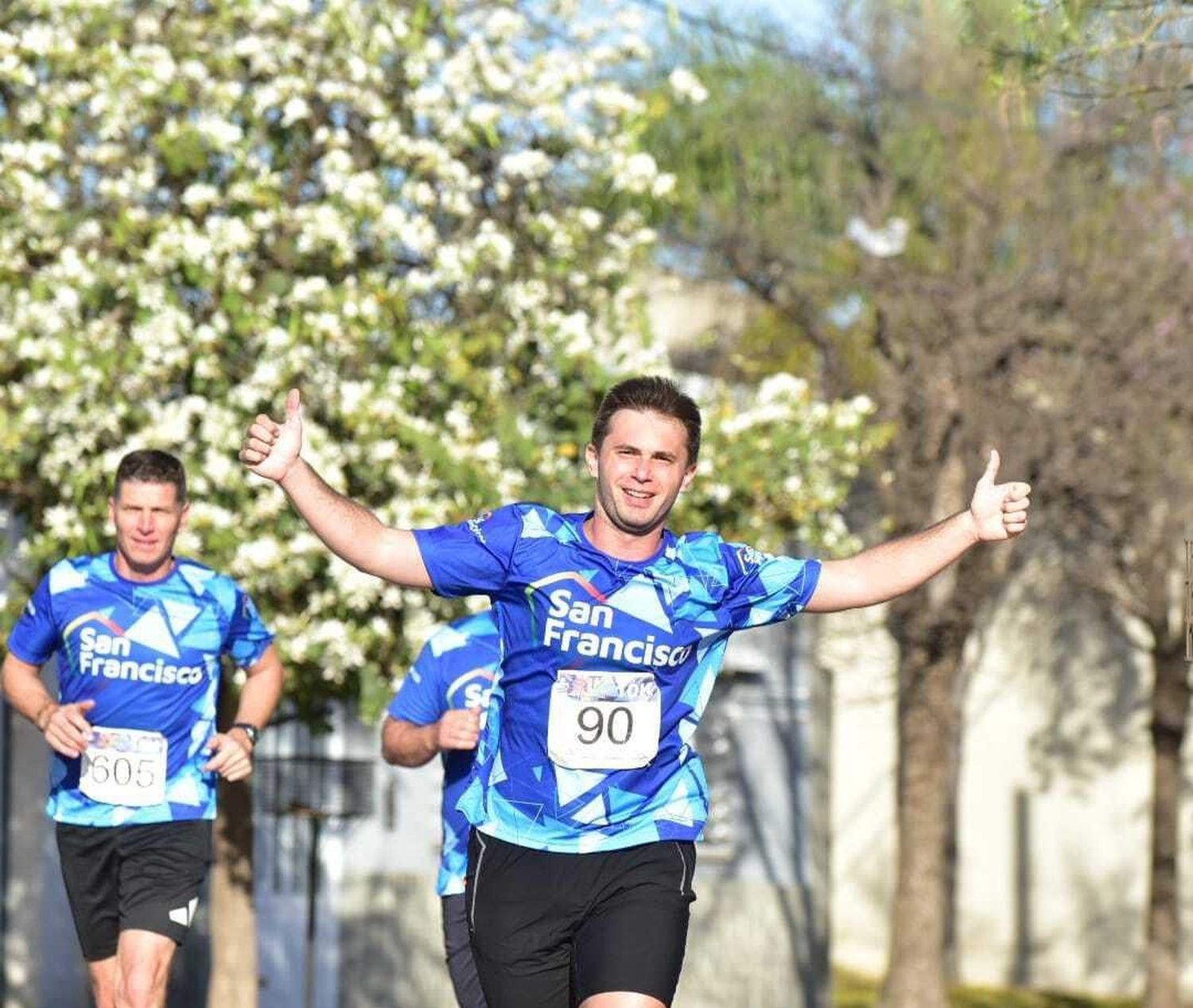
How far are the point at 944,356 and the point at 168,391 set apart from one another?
581cm

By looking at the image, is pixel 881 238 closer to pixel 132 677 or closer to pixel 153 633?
pixel 153 633

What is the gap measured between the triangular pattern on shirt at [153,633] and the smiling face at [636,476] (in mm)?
2703

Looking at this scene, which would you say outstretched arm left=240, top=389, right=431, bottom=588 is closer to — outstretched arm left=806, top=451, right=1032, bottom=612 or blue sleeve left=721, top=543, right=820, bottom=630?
blue sleeve left=721, top=543, right=820, bottom=630

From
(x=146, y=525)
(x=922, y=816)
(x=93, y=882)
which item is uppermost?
(x=146, y=525)

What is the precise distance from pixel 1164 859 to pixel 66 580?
511 inches

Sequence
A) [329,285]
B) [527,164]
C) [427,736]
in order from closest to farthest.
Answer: [427,736], [329,285], [527,164]

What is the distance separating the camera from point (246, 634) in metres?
8.36

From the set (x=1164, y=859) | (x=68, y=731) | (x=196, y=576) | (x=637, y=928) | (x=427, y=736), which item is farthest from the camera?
(x=1164, y=859)

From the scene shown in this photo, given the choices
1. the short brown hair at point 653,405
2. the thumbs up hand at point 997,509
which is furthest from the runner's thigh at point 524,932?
the thumbs up hand at point 997,509

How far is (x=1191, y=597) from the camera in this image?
6578 millimetres

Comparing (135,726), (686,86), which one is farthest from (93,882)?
(686,86)

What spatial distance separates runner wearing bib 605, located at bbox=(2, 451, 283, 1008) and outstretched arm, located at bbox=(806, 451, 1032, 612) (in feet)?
8.74

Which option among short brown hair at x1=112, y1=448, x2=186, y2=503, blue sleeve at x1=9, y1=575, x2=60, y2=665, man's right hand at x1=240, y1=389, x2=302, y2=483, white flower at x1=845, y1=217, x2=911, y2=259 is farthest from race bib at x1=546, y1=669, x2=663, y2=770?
white flower at x1=845, y1=217, x2=911, y2=259

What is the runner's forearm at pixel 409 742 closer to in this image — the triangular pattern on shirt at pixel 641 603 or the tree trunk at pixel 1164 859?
the triangular pattern on shirt at pixel 641 603
